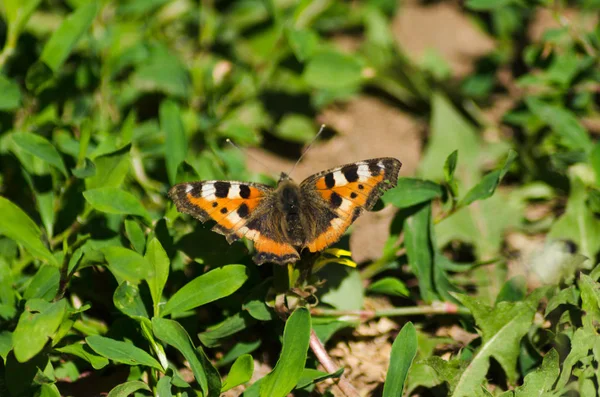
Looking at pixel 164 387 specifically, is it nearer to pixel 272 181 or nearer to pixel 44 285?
pixel 44 285

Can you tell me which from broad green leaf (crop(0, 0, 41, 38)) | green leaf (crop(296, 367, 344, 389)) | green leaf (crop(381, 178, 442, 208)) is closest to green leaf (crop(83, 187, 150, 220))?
green leaf (crop(296, 367, 344, 389))

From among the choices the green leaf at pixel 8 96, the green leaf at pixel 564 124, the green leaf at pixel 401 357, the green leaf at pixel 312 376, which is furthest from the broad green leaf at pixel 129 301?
the green leaf at pixel 564 124

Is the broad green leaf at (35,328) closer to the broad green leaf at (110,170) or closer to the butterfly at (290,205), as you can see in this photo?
the butterfly at (290,205)

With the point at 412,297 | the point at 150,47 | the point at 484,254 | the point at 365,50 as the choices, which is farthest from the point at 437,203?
the point at 150,47

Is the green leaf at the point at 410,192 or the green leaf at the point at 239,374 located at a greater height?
the green leaf at the point at 410,192

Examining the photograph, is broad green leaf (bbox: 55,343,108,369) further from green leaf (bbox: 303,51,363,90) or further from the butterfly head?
green leaf (bbox: 303,51,363,90)

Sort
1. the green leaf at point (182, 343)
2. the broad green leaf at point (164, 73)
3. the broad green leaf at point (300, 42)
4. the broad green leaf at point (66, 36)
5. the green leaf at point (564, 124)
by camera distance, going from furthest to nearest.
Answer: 1. the broad green leaf at point (164, 73)
2. the broad green leaf at point (300, 42)
3. the green leaf at point (564, 124)
4. the broad green leaf at point (66, 36)
5. the green leaf at point (182, 343)
